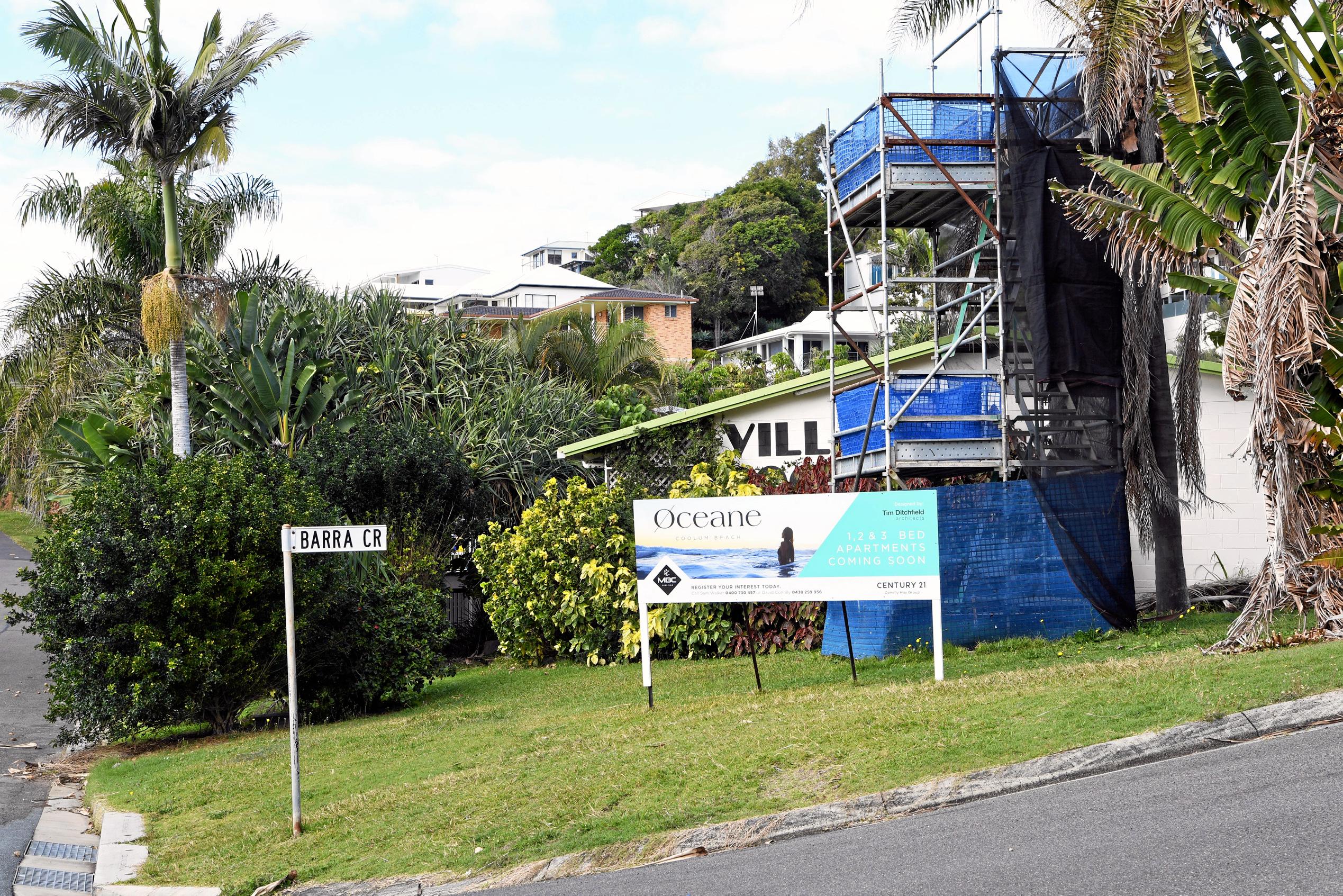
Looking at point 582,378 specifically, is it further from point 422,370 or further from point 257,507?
point 257,507

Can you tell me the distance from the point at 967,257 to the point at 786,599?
28.3 ft

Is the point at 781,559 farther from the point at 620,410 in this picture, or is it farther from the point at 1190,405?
the point at 620,410

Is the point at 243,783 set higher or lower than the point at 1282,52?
lower

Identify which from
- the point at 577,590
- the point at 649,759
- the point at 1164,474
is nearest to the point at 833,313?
the point at 1164,474

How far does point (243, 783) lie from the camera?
37.6 feet

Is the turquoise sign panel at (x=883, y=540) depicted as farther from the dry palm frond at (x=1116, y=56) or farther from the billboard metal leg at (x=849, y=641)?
the dry palm frond at (x=1116, y=56)

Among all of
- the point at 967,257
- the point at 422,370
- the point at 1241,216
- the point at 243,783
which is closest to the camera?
the point at 243,783

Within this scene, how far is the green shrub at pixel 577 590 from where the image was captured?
17.3 meters

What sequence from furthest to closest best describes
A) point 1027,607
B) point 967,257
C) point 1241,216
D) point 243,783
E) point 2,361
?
point 2,361
point 967,257
point 1027,607
point 1241,216
point 243,783

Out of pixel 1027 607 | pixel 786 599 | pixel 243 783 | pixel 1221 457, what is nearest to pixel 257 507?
pixel 243 783

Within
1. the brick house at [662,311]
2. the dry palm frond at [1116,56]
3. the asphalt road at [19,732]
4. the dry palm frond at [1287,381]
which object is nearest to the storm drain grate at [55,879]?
the asphalt road at [19,732]

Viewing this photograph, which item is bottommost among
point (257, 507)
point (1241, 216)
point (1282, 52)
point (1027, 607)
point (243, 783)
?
point (243, 783)

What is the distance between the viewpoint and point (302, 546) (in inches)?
366

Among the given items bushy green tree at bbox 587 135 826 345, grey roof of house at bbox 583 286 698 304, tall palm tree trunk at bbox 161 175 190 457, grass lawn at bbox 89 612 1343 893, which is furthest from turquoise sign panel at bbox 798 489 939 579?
bushy green tree at bbox 587 135 826 345
